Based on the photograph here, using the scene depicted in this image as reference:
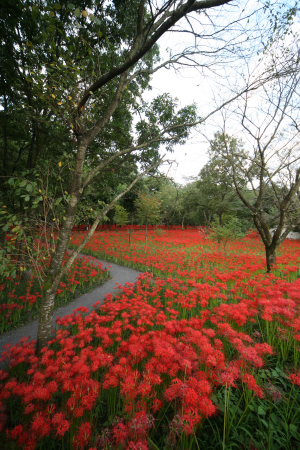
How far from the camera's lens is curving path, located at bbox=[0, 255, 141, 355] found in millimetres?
3703

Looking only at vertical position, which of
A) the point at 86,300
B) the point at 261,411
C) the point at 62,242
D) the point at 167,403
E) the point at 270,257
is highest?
the point at 62,242

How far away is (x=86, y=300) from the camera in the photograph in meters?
5.45

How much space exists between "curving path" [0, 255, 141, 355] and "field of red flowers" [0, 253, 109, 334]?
0.21m

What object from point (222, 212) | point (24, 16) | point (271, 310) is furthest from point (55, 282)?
point (222, 212)

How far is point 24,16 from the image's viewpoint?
2914 mm

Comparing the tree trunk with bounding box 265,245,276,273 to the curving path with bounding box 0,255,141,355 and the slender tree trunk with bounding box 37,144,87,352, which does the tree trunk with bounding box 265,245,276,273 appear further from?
the slender tree trunk with bounding box 37,144,87,352

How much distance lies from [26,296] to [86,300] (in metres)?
1.69

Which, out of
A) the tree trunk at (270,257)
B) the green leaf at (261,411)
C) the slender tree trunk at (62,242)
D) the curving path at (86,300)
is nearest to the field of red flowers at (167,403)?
the green leaf at (261,411)

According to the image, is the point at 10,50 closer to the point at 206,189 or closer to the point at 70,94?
the point at 70,94

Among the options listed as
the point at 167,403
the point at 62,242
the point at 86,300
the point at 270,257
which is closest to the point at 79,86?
the point at 62,242

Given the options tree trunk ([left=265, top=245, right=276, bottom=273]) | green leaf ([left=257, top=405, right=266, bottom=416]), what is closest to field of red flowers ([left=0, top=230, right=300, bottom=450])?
green leaf ([left=257, top=405, right=266, bottom=416])

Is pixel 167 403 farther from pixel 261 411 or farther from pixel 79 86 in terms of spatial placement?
pixel 79 86

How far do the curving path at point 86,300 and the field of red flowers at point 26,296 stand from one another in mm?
205

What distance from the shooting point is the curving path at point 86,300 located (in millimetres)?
3703
